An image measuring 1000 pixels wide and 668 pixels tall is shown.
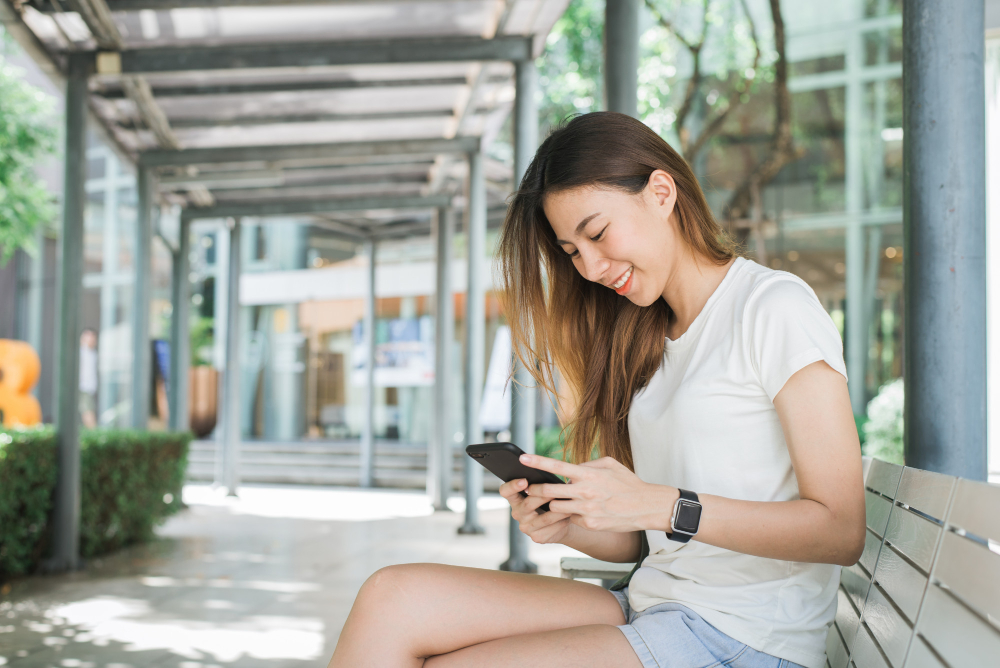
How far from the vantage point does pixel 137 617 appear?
14.9ft

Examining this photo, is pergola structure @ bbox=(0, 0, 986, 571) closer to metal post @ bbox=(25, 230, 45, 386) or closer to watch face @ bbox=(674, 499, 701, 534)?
watch face @ bbox=(674, 499, 701, 534)

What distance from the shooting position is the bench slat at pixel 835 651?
172 cm

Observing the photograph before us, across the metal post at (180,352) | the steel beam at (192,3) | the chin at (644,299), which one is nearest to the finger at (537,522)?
the chin at (644,299)

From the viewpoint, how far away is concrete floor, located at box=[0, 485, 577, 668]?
3.90 meters

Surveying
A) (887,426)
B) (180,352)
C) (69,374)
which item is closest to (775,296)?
(69,374)

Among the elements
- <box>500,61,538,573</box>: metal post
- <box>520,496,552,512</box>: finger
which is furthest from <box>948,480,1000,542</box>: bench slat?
<box>500,61,538,573</box>: metal post

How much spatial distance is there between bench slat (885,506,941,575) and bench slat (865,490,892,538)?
0.14 ft

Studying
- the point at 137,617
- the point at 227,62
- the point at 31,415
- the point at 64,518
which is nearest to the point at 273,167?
the point at 227,62

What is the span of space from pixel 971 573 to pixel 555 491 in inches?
25.4

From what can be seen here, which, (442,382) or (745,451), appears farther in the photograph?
(442,382)

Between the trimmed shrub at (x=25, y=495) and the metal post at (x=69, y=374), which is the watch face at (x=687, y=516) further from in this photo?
the metal post at (x=69, y=374)

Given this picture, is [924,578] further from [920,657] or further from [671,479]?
[671,479]

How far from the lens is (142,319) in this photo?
777cm

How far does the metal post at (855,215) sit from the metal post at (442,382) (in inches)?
227
